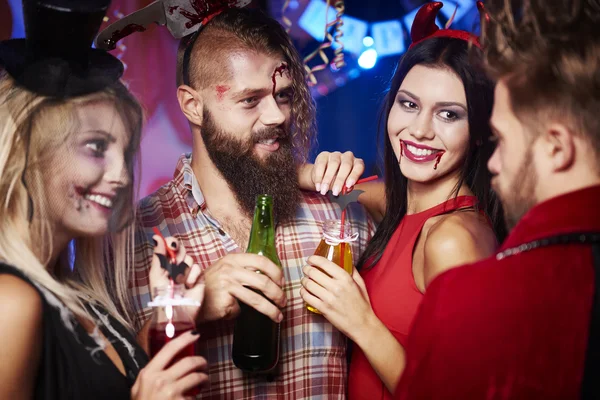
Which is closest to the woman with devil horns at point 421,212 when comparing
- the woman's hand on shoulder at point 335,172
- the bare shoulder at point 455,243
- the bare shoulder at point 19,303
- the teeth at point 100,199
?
the bare shoulder at point 455,243

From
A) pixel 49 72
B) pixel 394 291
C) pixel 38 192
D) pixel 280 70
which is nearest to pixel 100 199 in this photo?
pixel 38 192

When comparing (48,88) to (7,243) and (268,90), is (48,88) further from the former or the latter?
(268,90)

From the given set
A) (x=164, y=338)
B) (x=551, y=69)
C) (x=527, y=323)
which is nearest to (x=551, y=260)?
(x=527, y=323)

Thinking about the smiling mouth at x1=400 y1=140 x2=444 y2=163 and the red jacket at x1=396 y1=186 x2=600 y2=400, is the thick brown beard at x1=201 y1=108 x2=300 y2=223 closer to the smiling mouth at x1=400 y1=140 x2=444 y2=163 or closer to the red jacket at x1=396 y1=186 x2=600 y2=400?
the smiling mouth at x1=400 y1=140 x2=444 y2=163

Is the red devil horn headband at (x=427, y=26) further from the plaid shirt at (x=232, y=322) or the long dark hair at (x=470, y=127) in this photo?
the plaid shirt at (x=232, y=322)

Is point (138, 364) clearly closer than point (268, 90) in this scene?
Yes

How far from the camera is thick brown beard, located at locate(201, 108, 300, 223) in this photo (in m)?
1.82

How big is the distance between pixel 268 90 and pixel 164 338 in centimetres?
79

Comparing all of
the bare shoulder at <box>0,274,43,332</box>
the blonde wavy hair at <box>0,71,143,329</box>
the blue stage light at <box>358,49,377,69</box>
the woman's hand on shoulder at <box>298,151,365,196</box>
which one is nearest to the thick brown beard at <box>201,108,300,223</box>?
the woman's hand on shoulder at <box>298,151,365,196</box>

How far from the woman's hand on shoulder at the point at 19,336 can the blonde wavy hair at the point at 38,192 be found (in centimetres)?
6

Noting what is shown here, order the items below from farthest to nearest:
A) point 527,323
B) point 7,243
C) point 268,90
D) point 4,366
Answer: point 268,90 → point 7,243 → point 4,366 → point 527,323

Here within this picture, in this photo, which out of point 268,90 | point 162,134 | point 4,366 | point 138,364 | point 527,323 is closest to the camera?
point 527,323

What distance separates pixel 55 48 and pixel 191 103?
0.58m

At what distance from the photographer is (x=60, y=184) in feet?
4.28
